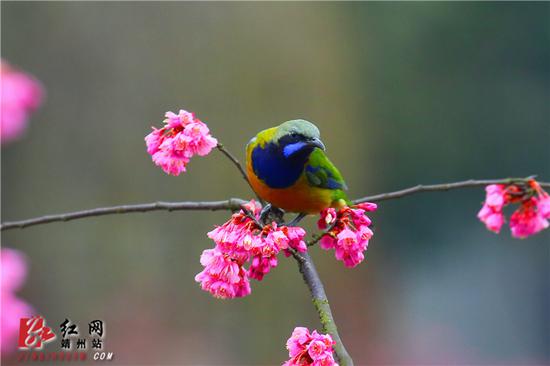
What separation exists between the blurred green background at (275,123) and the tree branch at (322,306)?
4.32 metres

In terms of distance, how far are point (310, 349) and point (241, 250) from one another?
25 cm

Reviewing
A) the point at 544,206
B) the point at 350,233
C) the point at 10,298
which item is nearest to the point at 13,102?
the point at 10,298

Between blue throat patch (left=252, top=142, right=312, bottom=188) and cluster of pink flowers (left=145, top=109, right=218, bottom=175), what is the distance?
1.56ft

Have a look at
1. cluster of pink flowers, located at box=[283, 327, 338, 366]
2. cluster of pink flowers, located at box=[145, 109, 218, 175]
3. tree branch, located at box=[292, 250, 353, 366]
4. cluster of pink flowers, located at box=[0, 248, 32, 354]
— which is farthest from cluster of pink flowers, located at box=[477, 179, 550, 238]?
cluster of pink flowers, located at box=[0, 248, 32, 354]

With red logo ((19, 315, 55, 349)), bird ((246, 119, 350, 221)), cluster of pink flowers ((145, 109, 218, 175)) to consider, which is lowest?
red logo ((19, 315, 55, 349))

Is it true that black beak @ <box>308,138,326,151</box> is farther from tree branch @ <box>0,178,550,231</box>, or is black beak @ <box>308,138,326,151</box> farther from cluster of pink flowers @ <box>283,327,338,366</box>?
cluster of pink flowers @ <box>283,327,338,366</box>

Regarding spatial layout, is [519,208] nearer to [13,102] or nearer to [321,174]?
[321,174]

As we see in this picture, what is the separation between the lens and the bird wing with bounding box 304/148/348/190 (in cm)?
217

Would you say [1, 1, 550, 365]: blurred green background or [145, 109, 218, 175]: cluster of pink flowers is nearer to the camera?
[145, 109, 218, 175]: cluster of pink flowers

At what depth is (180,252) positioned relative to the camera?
6117 millimetres

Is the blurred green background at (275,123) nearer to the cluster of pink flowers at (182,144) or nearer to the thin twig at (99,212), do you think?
the thin twig at (99,212)

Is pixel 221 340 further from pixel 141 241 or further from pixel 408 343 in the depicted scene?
pixel 408 343

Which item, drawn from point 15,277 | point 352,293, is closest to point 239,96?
point 352,293

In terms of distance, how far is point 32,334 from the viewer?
84.0 inches
